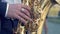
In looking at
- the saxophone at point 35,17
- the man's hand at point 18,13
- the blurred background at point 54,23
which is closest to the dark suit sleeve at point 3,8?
the man's hand at point 18,13

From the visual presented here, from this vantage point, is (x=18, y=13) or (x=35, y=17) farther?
(x=35, y=17)

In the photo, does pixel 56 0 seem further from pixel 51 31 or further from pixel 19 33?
pixel 51 31

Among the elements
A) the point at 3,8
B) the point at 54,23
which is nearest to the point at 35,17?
the point at 3,8

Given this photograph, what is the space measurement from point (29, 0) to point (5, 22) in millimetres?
246

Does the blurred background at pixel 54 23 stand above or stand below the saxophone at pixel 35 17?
below

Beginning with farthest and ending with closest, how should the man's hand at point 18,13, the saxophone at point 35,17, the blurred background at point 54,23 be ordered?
the blurred background at point 54,23 < the saxophone at point 35,17 < the man's hand at point 18,13

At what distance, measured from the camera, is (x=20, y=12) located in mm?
1260

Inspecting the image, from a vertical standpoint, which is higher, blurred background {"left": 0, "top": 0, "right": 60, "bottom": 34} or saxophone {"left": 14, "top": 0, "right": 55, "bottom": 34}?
saxophone {"left": 14, "top": 0, "right": 55, "bottom": 34}

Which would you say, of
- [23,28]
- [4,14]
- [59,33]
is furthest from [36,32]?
[59,33]

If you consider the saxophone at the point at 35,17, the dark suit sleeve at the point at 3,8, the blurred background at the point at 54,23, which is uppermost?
the dark suit sleeve at the point at 3,8

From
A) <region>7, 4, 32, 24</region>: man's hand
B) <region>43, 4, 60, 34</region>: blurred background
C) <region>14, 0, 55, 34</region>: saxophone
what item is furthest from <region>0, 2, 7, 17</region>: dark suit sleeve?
<region>43, 4, 60, 34</region>: blurred background

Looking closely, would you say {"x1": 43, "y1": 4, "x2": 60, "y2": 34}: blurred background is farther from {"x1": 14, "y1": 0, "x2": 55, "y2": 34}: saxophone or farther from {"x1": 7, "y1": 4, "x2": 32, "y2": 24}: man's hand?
{"x1": 7, "y1": 4, "x2": 32, "y2": 24}: man's hand

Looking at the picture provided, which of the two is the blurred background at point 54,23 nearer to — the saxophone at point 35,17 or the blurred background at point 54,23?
the blurred background at point 54,23

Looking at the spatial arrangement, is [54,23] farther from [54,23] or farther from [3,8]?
[3,8]
